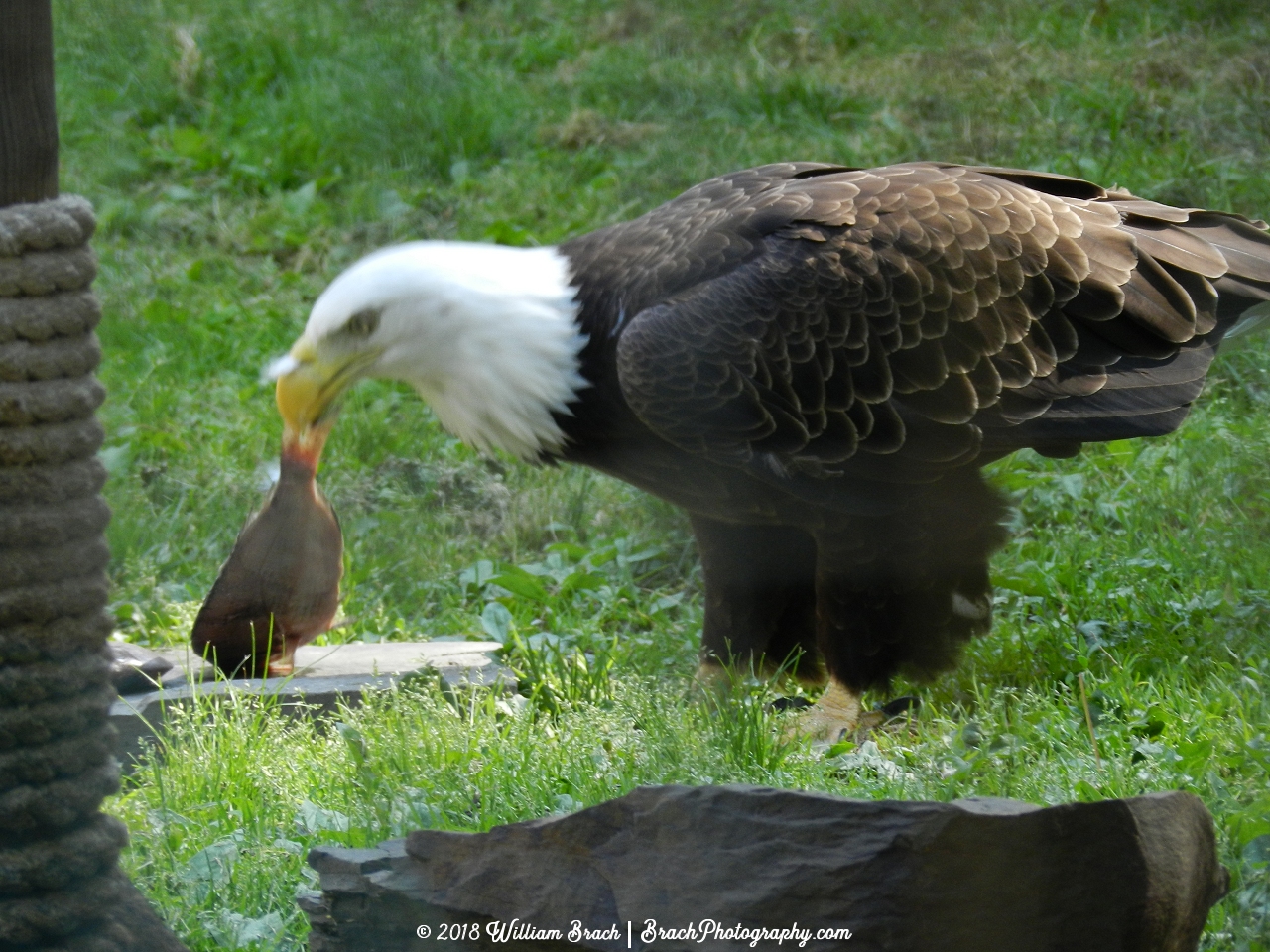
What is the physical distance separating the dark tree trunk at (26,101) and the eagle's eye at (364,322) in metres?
1.17

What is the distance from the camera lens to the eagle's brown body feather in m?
3.25

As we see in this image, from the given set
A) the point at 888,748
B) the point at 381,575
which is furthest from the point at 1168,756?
the point at 381,575

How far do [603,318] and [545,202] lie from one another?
3310 millimetres

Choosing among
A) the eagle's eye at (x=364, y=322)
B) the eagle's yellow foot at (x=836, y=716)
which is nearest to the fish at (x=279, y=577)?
the eagle's eye at (x=364, y=322)

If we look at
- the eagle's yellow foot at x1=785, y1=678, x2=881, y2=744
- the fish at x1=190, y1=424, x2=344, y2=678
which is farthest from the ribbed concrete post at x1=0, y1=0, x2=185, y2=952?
the eagle's yellow foot at x1=785, y1=678, x2=881, y2=744

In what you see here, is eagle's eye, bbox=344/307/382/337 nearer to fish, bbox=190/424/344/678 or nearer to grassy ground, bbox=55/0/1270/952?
fish, bbox=190/424/344/678

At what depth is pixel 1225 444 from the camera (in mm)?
4328

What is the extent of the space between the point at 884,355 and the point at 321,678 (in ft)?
5.14

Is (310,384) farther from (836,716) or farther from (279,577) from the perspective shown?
(836,716)

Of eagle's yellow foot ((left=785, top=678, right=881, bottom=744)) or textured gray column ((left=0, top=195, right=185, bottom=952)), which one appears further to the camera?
eagle's yellow foot ((left=785, top=678, right=881, bottom=744))

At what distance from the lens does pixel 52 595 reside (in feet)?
6.52

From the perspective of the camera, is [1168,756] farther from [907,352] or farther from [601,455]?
[601,455]

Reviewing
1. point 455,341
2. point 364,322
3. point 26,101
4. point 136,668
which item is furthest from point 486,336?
point 26,101

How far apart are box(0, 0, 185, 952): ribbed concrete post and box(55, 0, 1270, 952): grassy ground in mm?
342
